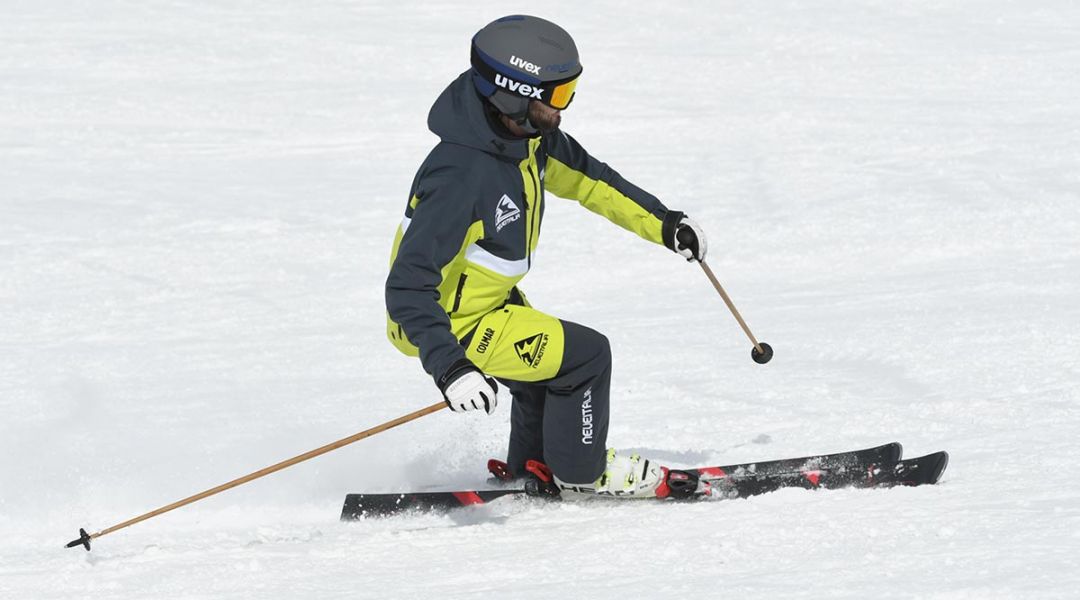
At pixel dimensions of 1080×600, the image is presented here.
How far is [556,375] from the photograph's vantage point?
454cm

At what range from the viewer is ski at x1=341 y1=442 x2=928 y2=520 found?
15.8ft

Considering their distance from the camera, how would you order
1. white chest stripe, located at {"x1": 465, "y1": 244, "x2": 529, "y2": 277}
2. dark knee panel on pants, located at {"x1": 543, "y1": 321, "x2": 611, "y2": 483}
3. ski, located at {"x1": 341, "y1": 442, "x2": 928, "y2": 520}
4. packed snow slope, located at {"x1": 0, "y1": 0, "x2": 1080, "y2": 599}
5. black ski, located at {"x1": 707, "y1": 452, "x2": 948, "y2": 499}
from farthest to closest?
1. ski, located at {"x1": 341, "y1": 442, "x2": 928, "y2": 520}
2. black ski, located at {"x1": 707, "y1": 452, "x2": 948, "y2": 499}
3. dark knee panel on pants, located at {"x1": 543, "y1": 321, "x2": 611, "y2": 483}
4. white chest stripe, located at {"x1": 465, "y1": 244, "x2": 529, "y2": 277}
5. packed snow slope, located at {"x1": 0, "y1": 0, "x2": 1080, "y2": 599}

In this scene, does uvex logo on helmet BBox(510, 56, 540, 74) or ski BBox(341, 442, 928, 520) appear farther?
ski BBox(341, 442, 928, 520)

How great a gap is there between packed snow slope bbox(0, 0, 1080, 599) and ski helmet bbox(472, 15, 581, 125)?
1485 mm

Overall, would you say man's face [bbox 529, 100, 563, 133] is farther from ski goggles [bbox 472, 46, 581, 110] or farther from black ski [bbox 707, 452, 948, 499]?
black ski [bbox 707, 452, 948, 499]

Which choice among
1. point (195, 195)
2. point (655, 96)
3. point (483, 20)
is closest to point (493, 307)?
point (195, 195)

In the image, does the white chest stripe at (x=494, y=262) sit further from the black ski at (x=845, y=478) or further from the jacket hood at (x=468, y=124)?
the black ski at (x=845, y=478)

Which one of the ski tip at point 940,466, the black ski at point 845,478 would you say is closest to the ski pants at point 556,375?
the black ski at point 845,478

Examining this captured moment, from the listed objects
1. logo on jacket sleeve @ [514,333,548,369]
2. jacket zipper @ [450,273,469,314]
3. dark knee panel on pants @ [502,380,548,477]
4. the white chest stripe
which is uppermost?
the white chest stripe

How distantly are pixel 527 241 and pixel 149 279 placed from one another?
16.5ft

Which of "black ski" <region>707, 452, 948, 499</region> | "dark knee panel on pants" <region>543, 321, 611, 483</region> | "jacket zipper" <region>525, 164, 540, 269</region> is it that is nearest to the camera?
"jacket zipper" <region>525, 164, 540, 269</region>

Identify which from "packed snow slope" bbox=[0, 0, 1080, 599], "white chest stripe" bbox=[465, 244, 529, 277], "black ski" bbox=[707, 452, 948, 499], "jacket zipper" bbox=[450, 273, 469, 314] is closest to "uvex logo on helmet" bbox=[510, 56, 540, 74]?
"white chest stripe" bbox=[465, 244, 529, 277]

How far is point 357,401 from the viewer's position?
672cm

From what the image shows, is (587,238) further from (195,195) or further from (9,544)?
(9,544)
